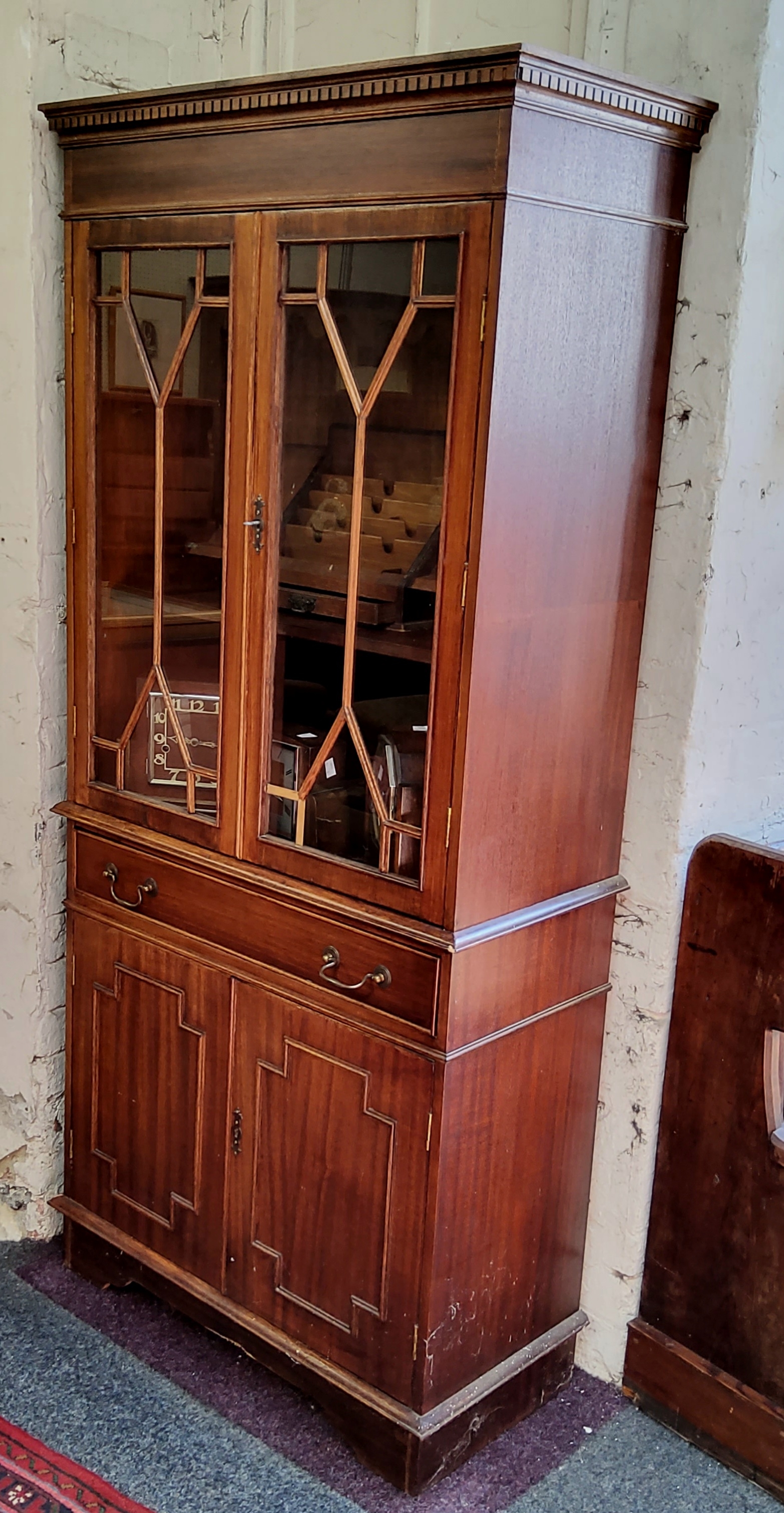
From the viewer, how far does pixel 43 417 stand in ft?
7.24

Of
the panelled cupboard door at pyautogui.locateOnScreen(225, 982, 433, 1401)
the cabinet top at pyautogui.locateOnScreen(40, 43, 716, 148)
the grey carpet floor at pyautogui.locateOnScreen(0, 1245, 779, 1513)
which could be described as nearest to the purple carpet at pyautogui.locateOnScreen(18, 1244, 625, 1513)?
the grey carpet floor at pyautogui.locateOnScreen(0, 1245, 779, 1513)

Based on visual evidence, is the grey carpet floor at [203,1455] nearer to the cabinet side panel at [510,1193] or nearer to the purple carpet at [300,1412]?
the purple carpet at [300,1412]

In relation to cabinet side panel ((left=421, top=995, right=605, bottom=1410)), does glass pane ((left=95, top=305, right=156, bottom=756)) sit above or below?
above

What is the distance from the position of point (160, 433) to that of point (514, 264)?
677 mm

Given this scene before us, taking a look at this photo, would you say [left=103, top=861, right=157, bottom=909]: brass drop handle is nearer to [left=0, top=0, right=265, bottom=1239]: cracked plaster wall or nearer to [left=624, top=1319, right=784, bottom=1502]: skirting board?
[left=0, top=0, right=265, bottom=1239]: cracked plaster wall

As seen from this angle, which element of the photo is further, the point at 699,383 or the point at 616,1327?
the point at 616,1327

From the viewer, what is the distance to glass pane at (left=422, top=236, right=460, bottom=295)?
1.64m

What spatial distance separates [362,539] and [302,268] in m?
0.38

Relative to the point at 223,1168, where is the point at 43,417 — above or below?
above

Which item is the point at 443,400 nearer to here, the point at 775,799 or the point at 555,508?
the point at 555,508

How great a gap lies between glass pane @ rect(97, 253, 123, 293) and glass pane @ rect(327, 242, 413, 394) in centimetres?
45

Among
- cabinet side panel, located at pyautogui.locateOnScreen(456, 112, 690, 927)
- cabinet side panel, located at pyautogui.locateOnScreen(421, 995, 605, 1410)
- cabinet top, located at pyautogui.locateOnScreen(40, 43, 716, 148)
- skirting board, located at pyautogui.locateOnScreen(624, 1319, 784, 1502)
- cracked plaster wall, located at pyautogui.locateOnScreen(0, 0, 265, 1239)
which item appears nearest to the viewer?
cabinet top, located at pyautogui.locateOnScreen(40, 43, 716, 148)

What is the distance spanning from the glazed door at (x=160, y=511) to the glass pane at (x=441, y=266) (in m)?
0.31

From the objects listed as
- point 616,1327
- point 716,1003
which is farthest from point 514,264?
point 616,1327
